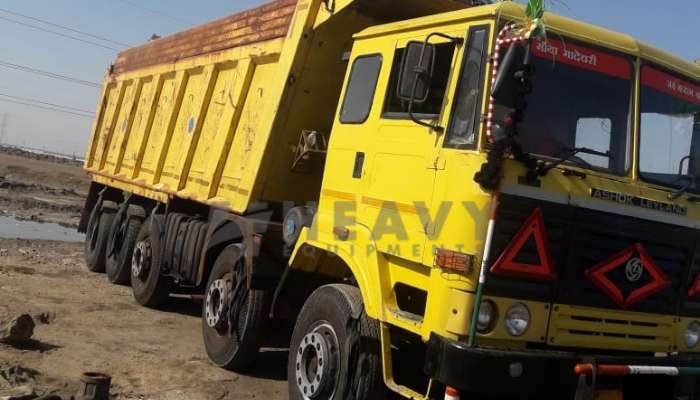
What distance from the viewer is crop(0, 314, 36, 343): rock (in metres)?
6.34

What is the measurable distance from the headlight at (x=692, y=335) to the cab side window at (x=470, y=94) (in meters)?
1.91

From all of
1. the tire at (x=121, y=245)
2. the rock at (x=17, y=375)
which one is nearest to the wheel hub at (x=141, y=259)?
the tire at (x=121, y=245)

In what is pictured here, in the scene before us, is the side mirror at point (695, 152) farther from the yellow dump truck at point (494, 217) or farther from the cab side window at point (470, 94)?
the cab side window at point (470, 94)

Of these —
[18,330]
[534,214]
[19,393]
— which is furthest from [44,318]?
[534,214]

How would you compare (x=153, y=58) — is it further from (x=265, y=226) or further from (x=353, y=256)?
(x=353, y=256)

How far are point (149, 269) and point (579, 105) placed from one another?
650 centimetres

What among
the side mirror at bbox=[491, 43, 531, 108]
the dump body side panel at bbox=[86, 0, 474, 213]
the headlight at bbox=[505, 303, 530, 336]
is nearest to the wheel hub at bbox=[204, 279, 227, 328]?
the dump body side panel at bbox=[86, 0, 474, 213]

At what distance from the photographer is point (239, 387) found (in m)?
6.07

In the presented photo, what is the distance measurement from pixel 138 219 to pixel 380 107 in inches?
243

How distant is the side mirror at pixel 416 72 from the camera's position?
4.10 m

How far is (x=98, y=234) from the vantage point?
11766 mm

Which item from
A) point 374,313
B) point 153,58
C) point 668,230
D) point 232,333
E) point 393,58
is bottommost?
point 232,333

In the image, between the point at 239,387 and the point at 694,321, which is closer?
the point at 694,321

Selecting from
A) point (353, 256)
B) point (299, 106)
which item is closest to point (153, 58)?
point (299, 106)
